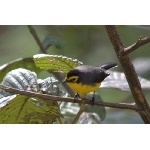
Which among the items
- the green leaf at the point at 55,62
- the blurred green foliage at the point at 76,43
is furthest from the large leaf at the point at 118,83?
the blurred green foliage at the point at 76,43

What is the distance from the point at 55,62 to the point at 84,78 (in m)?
0.11

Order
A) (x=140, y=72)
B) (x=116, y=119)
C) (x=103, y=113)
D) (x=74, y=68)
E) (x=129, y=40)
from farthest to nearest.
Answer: (x=129, y=40)
(x=140, y=72)
(x=116, y=119)
(x=103, y=113)
(x=74, y=68)

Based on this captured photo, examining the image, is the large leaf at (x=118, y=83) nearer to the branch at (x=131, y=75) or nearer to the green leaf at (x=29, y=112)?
the green leaf at (x=29, y=112)

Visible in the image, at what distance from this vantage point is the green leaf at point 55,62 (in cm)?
77

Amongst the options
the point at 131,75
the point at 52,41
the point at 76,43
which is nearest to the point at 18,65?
the point at 52,41

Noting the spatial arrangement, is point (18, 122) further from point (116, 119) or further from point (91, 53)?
point (91, 53)

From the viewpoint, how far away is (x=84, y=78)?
888 millimetres

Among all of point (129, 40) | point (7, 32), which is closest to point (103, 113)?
point (129, 40)

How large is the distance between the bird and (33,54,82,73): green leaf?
16 mm

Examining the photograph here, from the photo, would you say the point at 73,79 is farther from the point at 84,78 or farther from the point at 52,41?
the point at 52,41

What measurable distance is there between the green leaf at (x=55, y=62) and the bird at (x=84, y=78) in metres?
0.02

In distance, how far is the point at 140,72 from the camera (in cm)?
147

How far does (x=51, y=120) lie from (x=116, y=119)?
1.38ft

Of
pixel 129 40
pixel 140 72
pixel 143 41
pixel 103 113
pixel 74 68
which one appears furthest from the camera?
pixel 129 40
